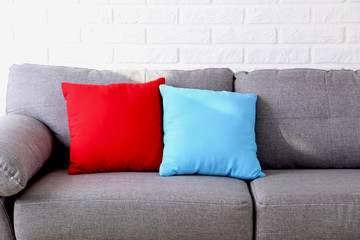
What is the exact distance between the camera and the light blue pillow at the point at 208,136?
1.64 m

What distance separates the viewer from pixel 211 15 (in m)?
2.35

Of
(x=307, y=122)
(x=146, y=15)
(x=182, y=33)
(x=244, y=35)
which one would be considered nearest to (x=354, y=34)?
(x=244, y=35)

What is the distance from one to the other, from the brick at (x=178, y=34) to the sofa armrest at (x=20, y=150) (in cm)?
90

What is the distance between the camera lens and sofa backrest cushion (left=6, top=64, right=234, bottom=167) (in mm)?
1859

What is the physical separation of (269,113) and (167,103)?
49 centimetres

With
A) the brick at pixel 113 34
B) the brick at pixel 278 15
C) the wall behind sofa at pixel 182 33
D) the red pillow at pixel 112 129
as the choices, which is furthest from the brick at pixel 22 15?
the brick at pixel 278 15

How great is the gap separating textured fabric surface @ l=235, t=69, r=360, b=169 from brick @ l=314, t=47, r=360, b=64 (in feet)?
1.54

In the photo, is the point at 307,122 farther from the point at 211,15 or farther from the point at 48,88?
the point at 48,88

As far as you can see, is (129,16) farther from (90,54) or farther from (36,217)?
(36,217)

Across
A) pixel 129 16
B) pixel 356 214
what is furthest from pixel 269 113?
pixel 129 16

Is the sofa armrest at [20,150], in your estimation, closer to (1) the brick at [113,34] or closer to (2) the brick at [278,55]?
(1) the brick at [113,34]

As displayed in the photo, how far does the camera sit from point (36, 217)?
4.57 ft

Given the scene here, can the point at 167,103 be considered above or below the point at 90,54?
below

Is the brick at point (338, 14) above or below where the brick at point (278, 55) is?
above
